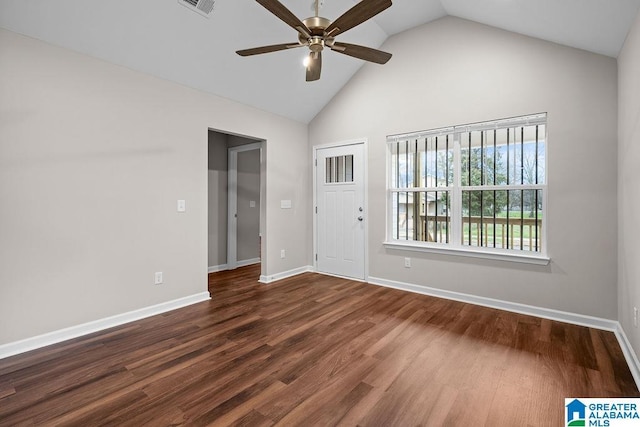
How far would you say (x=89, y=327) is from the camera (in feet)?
9.16

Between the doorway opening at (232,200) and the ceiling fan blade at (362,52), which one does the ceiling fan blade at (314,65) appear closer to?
the ceiling fan blade at (362,52)

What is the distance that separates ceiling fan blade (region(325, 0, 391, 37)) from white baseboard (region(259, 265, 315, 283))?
3.37m

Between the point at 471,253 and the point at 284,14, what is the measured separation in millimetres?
3160

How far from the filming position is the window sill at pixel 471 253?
10.6 feet

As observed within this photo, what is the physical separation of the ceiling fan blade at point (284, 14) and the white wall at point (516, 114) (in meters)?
2.33

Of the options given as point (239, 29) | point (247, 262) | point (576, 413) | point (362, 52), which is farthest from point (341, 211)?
point (576, 413)

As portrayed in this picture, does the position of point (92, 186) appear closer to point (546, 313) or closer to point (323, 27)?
point (323, 27)

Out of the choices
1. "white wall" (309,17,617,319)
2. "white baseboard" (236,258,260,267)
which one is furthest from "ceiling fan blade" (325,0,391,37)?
"white baseboard" (236,258,260,267)

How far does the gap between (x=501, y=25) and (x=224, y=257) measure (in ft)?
17.0

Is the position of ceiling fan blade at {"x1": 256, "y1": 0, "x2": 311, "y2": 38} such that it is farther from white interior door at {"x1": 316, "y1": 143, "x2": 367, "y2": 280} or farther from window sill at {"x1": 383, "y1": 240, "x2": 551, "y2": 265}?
window sill at {"x1": 383, "y1": 240, "x2": 551, "y2": 265}

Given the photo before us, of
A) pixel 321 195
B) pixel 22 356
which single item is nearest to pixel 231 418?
pixel 22 356

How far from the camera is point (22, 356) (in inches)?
94.0

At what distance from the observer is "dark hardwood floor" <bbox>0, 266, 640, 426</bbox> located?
1.74m

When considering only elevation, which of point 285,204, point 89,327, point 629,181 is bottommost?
point 89,327
